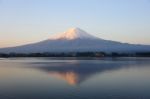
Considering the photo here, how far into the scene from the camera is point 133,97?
6.23m

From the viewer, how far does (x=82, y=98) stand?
20.2 ft

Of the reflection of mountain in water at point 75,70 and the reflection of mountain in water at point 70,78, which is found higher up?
the reflection of mountain in water at point 75,70

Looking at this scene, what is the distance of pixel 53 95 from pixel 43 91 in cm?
70

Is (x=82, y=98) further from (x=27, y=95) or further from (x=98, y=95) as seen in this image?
(x=27, y=95)

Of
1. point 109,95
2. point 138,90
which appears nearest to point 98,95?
point 109,95

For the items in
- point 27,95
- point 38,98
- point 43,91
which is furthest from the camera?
point 43,91

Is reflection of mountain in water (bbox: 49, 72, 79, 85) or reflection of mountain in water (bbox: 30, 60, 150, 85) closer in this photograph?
reflection of mountain in water (bbox: 49, 72, 79, 85)

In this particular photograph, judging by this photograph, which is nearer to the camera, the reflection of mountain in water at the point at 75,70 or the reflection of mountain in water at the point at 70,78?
the reflection of mountain in water at the point at 70,78

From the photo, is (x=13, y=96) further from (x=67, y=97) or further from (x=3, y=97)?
(x=67, y=97)

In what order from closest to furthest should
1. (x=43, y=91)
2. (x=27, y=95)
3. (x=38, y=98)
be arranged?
1. (x=38, y=98)
2. (x=27, y=95)
3. (x=43, y=91)

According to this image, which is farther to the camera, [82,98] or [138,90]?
[138,90]

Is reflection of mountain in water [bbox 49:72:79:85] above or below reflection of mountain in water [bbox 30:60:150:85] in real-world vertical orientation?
below

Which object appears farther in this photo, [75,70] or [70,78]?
[75,70]

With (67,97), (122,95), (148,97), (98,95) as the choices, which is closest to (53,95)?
(67,97)
